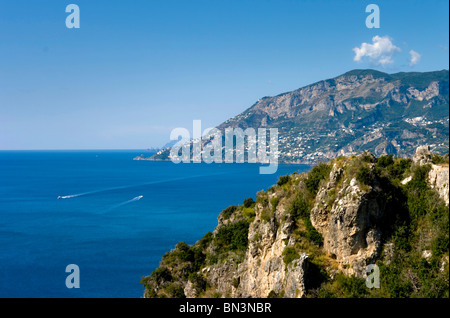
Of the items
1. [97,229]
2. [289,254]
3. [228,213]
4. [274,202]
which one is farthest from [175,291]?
[97,229]

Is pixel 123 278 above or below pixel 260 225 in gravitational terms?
below

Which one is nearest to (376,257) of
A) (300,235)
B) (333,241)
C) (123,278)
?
(333,241)

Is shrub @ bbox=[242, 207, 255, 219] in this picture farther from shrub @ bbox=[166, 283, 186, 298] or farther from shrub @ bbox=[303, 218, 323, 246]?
shrub @ bbox=[303, 218, 323, 246]

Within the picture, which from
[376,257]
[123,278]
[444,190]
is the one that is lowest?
[123,278]

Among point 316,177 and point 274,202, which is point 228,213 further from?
point 316,177

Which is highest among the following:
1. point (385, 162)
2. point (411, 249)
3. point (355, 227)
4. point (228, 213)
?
point (385, 162)
